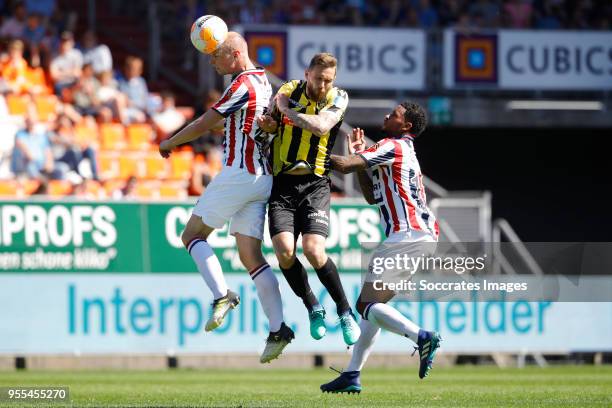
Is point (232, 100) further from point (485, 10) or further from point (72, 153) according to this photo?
point (485, 10)

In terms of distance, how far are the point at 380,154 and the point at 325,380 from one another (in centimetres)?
485

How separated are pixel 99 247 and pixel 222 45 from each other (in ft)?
23.3

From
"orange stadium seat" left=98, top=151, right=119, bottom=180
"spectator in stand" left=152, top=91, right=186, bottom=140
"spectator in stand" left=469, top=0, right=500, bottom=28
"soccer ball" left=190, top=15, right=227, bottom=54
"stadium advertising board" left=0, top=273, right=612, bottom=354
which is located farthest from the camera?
"spectator in stand" left=469, top=0, right=500, bottom=28

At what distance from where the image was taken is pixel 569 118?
82.1 ft

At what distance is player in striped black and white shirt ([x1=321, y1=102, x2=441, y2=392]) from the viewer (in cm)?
1126

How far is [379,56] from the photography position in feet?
77.5

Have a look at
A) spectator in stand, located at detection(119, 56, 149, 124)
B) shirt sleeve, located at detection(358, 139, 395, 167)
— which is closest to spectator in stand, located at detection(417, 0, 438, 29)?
spectator in stand, located at detection(119, 56, 149, 124)

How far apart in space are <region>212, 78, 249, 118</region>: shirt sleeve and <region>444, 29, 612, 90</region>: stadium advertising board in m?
13.4

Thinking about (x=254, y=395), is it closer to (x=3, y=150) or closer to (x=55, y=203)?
(x=55, y=203)

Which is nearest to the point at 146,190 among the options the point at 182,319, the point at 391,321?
the point at 182,319

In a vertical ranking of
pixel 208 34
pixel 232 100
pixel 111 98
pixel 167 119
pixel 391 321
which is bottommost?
pixel 391 321

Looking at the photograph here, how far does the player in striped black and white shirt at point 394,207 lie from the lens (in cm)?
1126

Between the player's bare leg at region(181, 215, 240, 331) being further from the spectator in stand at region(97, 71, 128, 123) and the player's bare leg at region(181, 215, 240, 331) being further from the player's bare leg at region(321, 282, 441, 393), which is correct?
the spectator in stand at region(97, 71, 128, 123)

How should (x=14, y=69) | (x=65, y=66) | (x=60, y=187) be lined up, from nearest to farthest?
(x=60, y=187) < (x=14, y=69) < (x=65, y=66)
